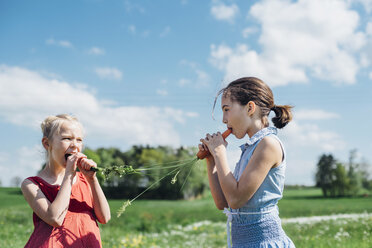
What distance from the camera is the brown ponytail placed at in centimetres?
275

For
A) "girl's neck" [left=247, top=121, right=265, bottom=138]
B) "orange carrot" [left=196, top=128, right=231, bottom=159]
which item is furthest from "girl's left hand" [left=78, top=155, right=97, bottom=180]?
"girl's neck" [left=247, top=121, right=265, bottom=138]

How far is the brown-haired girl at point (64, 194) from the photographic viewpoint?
2553 mm

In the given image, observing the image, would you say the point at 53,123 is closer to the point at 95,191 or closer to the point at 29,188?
the point at 29,188

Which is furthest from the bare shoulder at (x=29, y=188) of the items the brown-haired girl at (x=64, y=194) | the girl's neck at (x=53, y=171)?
the girl's neck at (x=53, y=171)

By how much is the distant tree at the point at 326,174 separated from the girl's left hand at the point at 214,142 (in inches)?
1335

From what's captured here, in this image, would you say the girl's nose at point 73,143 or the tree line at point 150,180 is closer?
the girl's nose at point 73,143

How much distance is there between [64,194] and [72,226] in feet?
0.90

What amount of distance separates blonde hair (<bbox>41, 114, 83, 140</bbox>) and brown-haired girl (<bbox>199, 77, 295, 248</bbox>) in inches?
42.8

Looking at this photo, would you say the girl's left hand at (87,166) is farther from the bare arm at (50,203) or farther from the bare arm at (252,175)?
the bare arm at (252,175)

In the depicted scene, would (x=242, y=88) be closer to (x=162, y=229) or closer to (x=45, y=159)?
(x=45, y=159)

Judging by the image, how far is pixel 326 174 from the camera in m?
35.7

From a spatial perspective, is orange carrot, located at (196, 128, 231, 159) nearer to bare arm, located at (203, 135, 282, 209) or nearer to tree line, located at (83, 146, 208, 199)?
bare arm, located at (203, 135, 282, 209)

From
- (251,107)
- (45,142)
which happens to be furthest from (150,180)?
(251,107)

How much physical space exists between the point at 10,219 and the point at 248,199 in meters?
11.3
